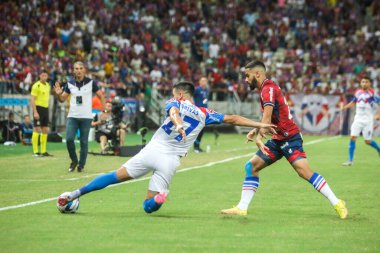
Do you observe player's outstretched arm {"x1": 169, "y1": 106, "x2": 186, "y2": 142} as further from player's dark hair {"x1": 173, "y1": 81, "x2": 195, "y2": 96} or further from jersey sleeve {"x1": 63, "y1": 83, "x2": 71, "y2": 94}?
jersey sleeve {"x1": 63, "y1": 83, "x2": 71, "y2": 94}

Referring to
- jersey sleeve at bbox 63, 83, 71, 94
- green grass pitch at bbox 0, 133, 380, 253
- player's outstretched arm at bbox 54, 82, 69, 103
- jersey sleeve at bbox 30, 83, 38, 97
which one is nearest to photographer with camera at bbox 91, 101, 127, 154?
jersey sleeve at bbox 30, 83, 38, 97

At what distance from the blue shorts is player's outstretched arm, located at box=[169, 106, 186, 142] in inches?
58.1

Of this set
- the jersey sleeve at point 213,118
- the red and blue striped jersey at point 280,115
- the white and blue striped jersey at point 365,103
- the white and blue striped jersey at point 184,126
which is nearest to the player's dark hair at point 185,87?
the white and blue striped jersey at point 184,126

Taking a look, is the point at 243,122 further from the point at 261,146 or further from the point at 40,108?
the point at 40,108

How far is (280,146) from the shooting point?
1023cm

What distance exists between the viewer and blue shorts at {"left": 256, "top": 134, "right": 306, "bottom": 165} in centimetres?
1014

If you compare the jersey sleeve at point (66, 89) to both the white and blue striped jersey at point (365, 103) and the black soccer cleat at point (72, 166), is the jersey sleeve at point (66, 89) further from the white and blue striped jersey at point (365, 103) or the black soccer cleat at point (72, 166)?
the white and blue striped jersey at point (365, 103)

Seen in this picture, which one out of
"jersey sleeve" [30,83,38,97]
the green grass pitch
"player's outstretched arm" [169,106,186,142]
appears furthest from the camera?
"jersey sleeve" [30,83,38,97]

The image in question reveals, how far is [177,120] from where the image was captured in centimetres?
939

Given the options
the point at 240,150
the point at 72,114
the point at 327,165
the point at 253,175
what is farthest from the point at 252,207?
the point at 240,150

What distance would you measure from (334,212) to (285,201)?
4.26 feet

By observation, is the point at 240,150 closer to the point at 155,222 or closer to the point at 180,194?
the point at 180,194

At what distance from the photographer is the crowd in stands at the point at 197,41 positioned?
116ft

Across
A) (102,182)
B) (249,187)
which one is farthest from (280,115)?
(102,182)
